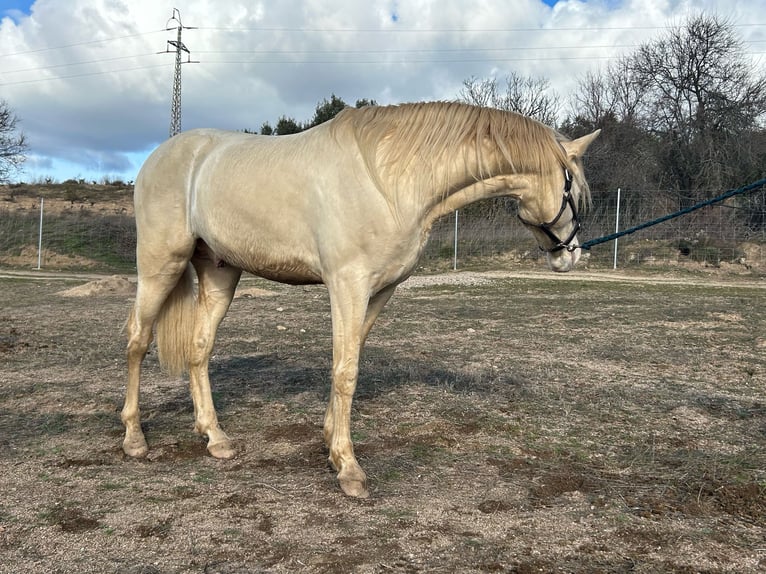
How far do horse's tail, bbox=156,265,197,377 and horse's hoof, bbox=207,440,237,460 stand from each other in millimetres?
788

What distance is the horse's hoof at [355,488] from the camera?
9.95 ft

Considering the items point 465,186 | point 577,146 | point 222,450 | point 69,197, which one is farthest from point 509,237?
point 69,197

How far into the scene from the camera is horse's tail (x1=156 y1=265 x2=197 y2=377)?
4.22m

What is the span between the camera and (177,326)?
4.23 meters

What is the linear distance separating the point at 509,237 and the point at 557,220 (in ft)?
58.3

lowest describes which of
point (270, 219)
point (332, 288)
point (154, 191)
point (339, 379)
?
point (339, 379)

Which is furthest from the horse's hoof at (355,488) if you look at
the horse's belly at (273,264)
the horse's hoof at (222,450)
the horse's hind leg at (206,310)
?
the horse's hind leg at (206,310)

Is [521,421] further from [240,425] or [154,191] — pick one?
[154,191]

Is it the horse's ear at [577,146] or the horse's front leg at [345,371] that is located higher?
the horse's ear at [577,146]

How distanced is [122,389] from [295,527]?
10.6ft

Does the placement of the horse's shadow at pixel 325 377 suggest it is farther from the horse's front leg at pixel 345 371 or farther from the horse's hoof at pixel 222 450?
the horse's front leg at pixel 345 371

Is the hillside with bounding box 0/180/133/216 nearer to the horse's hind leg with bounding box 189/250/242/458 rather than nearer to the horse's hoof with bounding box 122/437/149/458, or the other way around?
the horse's hind leg with bounding box 189/250/242/458

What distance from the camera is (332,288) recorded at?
3.22 meters

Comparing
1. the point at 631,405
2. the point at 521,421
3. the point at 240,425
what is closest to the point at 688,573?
the point at 521,421
